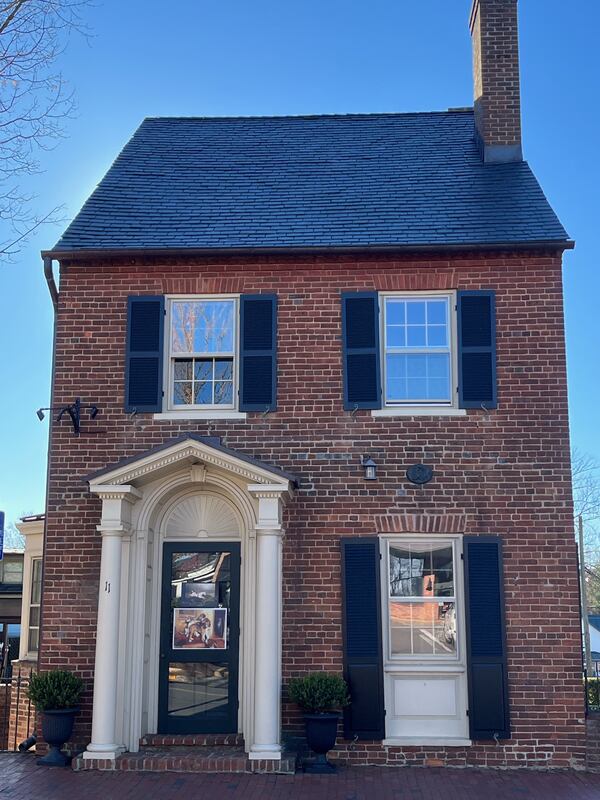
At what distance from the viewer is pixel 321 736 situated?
10117 mm

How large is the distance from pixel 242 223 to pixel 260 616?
17.6 feet

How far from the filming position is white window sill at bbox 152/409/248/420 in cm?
1143

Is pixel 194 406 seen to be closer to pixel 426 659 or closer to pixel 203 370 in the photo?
pixel 203 370

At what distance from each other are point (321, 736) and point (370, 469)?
10.3 feet

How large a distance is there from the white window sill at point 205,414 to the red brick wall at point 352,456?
99mm

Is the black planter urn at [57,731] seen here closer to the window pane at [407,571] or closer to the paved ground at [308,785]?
the paved ground at [308,785]

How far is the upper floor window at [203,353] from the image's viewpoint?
38.2ft

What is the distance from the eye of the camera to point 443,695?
1069 cm

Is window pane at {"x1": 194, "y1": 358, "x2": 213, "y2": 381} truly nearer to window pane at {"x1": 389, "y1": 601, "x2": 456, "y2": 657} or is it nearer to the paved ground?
window pane at {"x1": 389, "y1": 601, "x2": 456, "y2": 657}

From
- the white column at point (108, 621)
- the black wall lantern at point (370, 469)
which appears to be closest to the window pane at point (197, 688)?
the white column at point (108, 621)

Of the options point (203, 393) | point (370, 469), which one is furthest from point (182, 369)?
point (370, 469)

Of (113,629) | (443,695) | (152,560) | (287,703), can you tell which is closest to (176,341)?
(152,560)

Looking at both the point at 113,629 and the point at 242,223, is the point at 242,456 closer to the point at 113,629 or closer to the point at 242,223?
the point at 113,629

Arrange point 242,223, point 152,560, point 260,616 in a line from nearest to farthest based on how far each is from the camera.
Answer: point 260,616, point 152,560, point 242,223
